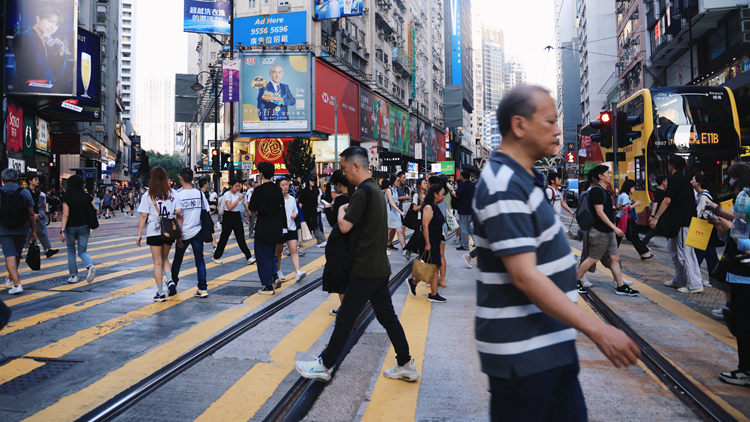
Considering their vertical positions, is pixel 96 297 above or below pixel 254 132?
below

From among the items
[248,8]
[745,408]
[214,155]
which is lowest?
[745,408]

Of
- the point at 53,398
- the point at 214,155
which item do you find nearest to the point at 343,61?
the point at 214,155

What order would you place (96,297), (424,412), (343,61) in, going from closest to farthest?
(424,412) < (96,297) < (343,61)

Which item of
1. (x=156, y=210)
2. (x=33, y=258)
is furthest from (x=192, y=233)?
(x=33, y=258)

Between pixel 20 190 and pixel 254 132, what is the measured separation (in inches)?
1219

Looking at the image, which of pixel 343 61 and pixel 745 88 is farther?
pixel 343 61

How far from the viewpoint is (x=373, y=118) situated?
1890 inches

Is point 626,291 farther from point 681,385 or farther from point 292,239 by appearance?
point 292,239

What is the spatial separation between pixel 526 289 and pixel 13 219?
7.96m

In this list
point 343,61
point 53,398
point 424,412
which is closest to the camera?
point 424,412

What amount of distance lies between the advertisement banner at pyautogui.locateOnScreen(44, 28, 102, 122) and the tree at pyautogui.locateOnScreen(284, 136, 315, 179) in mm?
12185

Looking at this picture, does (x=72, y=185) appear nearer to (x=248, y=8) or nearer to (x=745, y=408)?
(x=745, y=408)

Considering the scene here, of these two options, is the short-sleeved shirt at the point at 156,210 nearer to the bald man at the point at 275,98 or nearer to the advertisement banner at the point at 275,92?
the advertisement banner at the point at 275,92

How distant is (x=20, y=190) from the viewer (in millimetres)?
7473
